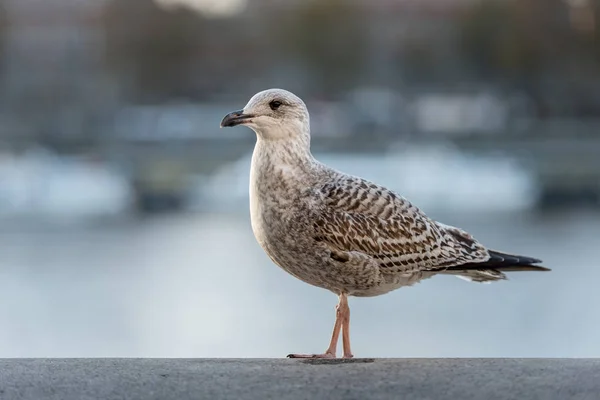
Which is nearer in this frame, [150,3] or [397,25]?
[150,3]

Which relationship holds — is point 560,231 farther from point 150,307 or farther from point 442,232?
point 442,232

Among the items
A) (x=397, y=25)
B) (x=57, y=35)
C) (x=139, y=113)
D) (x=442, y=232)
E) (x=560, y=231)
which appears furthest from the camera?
(x=57, y=35)

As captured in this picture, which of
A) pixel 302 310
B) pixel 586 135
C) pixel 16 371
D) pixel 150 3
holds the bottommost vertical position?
pixel 16 371

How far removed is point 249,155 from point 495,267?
3215 cm

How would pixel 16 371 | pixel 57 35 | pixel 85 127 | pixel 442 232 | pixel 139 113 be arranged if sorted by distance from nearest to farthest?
pixel 16 371, pixel 442 232, pixel 85 127, pixel 139 113, pixel 57 35

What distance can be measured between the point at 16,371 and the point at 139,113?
49507mm

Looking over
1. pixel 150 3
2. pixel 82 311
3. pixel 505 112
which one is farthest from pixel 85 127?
pixel 82 311

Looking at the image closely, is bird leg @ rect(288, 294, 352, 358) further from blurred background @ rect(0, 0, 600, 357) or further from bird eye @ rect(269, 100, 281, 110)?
blurred background @ rect(0, 0, 600, 357)

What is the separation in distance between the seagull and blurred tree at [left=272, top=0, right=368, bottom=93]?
5113 centimetres

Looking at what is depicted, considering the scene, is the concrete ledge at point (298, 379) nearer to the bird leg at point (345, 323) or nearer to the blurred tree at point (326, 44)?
the bird leg at point (345, 323)

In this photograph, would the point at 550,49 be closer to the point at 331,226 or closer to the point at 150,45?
the point at 150,45

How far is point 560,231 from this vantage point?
3334 cm

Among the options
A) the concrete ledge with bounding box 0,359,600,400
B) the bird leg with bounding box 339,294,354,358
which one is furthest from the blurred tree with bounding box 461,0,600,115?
the concrete ledge with bounding box 0,359,600,400

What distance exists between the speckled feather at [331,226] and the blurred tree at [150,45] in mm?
51910
